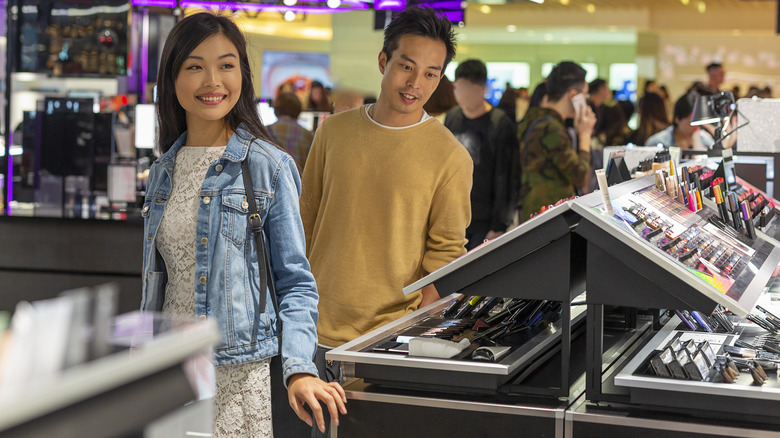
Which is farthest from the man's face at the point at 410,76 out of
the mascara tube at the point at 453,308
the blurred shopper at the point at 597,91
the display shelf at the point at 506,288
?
the blurred shopper at the point at 597,91

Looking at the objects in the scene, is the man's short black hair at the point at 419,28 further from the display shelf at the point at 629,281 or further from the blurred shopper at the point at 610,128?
the blurred shopper at the point at 610,128

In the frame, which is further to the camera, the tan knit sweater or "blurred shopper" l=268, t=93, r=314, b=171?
"blurred shopper" l=268, t=93, r=314, b=171

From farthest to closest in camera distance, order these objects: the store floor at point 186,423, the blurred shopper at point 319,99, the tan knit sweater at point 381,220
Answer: the blurred shopper at point 319,99 → the tan knit sweater at point 381,220 → the store floor at point 186,423

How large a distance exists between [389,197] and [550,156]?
3.21 metres

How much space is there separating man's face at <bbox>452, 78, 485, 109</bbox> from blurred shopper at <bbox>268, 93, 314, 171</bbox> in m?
1.02

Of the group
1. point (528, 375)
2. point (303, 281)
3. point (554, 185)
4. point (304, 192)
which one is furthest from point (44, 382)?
point (554, 185)

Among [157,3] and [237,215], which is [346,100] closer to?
[157,3]

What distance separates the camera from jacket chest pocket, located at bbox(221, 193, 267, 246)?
1.99 meters

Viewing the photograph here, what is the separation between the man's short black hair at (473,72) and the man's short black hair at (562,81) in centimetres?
48

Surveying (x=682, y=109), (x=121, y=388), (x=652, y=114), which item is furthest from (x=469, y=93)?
(x=121, y=388)

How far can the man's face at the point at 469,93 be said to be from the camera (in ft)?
19.5

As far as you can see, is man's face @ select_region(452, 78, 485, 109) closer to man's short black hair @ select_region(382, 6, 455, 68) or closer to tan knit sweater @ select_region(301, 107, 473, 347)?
man's short black hair @ select_region(382, 6, 455, 68)

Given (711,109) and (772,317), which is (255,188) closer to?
(772,317)

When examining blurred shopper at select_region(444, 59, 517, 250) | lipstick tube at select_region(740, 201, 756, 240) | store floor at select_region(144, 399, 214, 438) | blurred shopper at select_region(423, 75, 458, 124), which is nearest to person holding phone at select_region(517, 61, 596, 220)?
blurred shopper at select_region(444, 59, 517, 250)
